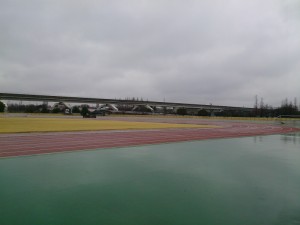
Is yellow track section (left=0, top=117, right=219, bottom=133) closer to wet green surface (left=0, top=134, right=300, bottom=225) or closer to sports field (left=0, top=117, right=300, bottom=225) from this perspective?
sports field (left=0, top=117, right=300, bottom=225)

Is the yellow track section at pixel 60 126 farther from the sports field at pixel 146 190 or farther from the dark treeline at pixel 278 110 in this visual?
the dark treeline at pixel 278 110

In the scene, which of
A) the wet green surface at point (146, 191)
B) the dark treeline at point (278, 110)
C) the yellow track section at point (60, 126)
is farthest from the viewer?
the dark treeline at point (278, 110)

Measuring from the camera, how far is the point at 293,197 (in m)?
5.34

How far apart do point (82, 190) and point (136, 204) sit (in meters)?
1.46

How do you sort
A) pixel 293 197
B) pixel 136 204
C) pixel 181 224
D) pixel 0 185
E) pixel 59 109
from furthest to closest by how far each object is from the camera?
1. pixel 59 109
2. pixel 0 185
3. pixel 293 197
4. pixel 136 204
5. pixel 181 224

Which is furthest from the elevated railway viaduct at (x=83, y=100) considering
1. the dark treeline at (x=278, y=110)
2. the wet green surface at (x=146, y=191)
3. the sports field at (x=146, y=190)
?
the wet green surface at (x=146, y=191)

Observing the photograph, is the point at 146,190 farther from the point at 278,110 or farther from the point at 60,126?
the point at 278,110

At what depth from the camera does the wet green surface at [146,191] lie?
4.21 meters

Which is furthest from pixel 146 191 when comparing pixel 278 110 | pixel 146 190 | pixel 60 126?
pixel 278 110

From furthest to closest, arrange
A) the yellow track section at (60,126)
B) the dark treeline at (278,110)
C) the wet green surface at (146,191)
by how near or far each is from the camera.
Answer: the dark treeline at (278,110) < the yellow track section at (60,126) < the wet green surface at (146,191)

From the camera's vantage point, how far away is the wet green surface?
166 inches

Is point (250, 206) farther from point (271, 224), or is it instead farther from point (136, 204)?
point (136, 204)

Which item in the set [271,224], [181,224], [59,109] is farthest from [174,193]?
[59,109]

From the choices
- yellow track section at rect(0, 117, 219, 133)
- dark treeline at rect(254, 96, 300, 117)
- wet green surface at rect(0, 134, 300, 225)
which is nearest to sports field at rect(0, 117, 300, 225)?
wet green surface at rect(0, 134, 300, 225)
